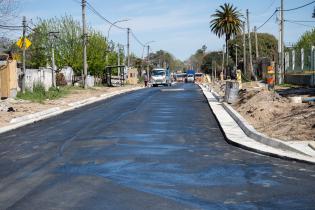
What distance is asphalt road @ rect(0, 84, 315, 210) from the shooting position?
7789 millimetres

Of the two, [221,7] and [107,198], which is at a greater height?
[221,7]

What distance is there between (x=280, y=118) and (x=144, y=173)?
9003 millimetres

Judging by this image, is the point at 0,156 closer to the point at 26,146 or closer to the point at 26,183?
the point at 26,146

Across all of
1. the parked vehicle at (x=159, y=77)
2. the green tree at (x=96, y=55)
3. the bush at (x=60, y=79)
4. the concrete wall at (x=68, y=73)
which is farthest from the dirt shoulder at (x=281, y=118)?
the parked vehicle at (x=159, y=77)

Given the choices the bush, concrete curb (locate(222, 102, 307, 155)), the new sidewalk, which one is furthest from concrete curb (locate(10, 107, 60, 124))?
the bush

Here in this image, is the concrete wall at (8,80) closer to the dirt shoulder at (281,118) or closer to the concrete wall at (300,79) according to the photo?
the dirt shoulder at (281,118)

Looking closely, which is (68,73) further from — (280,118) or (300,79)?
(280,118)

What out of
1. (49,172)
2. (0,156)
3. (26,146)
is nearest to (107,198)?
(49,172)

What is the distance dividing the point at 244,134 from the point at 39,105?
1634 cm

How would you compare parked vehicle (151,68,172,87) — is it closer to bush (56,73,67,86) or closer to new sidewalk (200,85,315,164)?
bush (56,73,67,86)

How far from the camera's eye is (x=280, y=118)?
1797 cm

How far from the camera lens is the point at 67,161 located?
11555 mm

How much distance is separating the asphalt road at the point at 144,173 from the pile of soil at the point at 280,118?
1.59m

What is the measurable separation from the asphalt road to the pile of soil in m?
1.59
